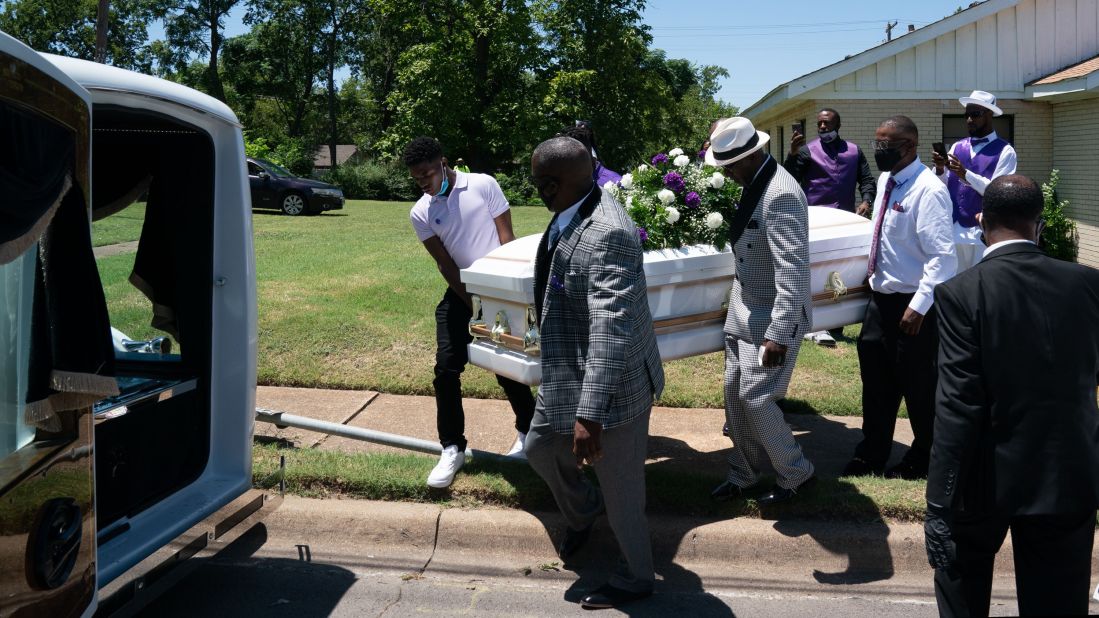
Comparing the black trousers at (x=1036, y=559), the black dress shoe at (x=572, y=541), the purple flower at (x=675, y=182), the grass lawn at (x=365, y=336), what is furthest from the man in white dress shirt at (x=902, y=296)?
the black trousers at (x=1036, y=559)

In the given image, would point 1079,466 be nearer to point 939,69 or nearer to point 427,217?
point 427,217

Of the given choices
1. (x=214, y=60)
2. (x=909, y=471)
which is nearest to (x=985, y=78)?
(x=909, y=471)

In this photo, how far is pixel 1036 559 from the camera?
3.10 meters

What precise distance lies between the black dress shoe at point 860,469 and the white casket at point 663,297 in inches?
31.8

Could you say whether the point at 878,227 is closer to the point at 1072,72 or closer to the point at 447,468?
the point at 447,468

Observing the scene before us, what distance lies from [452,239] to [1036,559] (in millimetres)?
3294

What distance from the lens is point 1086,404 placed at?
3.09m

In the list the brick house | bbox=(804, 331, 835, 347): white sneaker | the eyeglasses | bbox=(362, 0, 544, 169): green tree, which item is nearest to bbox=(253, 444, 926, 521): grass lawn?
the eyeglasses

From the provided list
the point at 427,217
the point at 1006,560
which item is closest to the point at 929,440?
the point at 1006,560

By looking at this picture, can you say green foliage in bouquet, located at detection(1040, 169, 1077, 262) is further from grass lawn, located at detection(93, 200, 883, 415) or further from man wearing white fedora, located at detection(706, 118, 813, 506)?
man wearing white fedora, located at detection(706, 118, 813, 506)

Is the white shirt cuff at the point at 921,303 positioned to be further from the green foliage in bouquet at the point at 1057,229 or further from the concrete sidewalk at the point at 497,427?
the green foliage in bouquet at the point at 1057,229

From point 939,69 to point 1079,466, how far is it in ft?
45.4

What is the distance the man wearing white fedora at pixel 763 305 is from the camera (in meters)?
4.50

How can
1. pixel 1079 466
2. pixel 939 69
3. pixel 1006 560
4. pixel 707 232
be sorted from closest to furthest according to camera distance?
pixel 1079 466, pixel 1006 560, pixel 707 232, pixel 939 69
